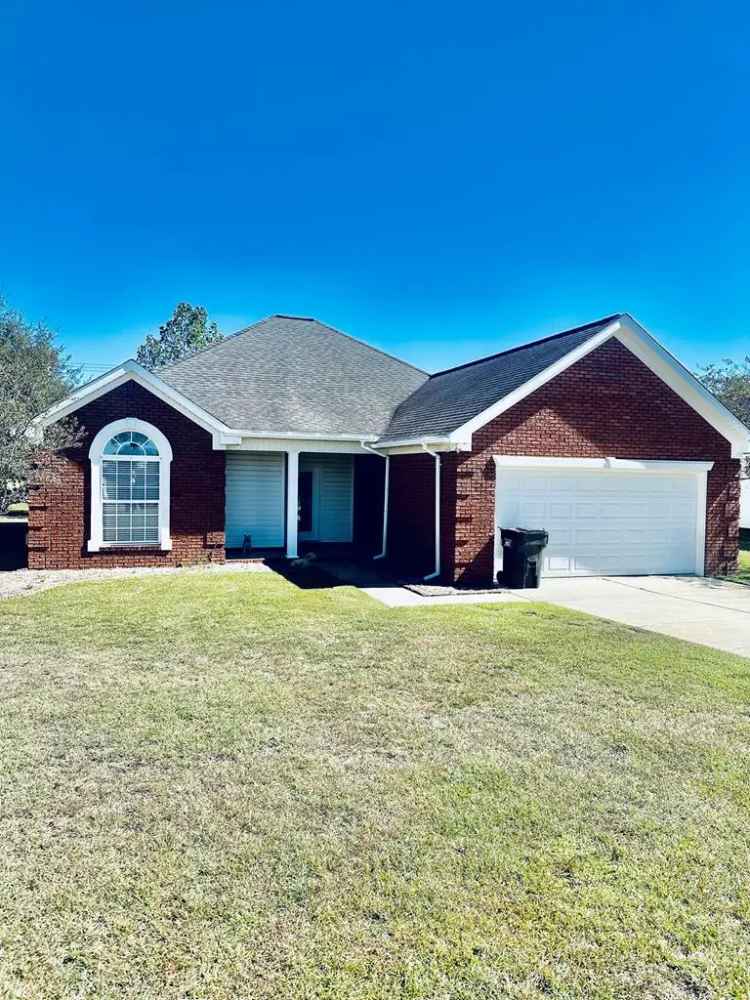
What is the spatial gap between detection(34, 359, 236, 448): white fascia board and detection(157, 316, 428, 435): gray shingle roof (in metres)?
0.64

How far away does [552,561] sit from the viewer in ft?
47.2

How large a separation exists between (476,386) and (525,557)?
4866mm

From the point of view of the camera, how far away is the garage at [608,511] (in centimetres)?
A: 1402

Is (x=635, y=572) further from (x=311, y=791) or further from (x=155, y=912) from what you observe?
(x=155, y=912)

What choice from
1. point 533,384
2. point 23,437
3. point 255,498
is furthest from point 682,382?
point 23,437

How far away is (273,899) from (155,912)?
591 mm

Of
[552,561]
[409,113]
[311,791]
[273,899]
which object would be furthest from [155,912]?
[409,113]

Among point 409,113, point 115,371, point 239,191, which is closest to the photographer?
point 115,371

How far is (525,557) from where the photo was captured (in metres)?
13.1

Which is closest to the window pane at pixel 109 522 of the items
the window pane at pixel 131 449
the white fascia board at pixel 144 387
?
the window pane at pixel 131 449

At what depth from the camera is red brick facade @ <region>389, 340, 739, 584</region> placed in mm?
13383

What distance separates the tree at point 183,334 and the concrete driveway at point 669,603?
48.3 metres

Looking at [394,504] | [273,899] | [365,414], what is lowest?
[273,899]

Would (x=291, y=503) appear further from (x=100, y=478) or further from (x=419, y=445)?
(x=100, y=478)
